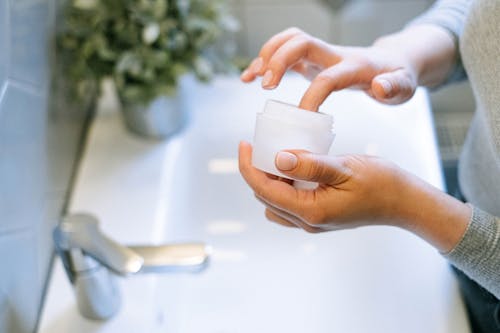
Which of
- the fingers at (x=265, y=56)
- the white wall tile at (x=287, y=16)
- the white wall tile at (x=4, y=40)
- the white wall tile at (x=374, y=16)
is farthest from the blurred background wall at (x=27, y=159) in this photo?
the white wall tile at (x=374, y=16)

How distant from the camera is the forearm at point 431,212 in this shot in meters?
0.49

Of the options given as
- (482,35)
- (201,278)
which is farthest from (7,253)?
(482,35)

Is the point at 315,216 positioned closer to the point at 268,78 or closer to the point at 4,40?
the point at 268,78

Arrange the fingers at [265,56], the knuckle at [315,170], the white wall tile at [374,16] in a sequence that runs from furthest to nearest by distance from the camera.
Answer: the white wall tile at [374,16]
the fingers at [265,56]
the knuckle at [315,170]

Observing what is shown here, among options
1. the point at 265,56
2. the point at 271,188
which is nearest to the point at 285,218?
the point at 271,188

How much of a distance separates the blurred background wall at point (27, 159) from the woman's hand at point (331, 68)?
26 centimetres

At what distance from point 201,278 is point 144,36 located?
→ 1.09 feet

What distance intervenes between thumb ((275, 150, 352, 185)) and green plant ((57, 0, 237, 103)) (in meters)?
0.37

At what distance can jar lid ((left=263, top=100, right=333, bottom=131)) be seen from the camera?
18.1 inches

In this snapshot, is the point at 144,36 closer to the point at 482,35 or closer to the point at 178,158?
the point at 178,158

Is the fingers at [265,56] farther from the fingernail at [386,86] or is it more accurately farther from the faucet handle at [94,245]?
the faucet handle at [94,245]

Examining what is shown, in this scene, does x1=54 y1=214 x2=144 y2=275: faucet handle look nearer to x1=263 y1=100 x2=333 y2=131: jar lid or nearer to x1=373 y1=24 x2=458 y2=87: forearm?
x1=263 y1=100 x2=333 y2=131: jar lid

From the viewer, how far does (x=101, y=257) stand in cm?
59

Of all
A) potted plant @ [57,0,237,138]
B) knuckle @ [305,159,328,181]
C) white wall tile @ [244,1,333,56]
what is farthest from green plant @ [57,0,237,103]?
knuckle @ [305,159,328,181]
